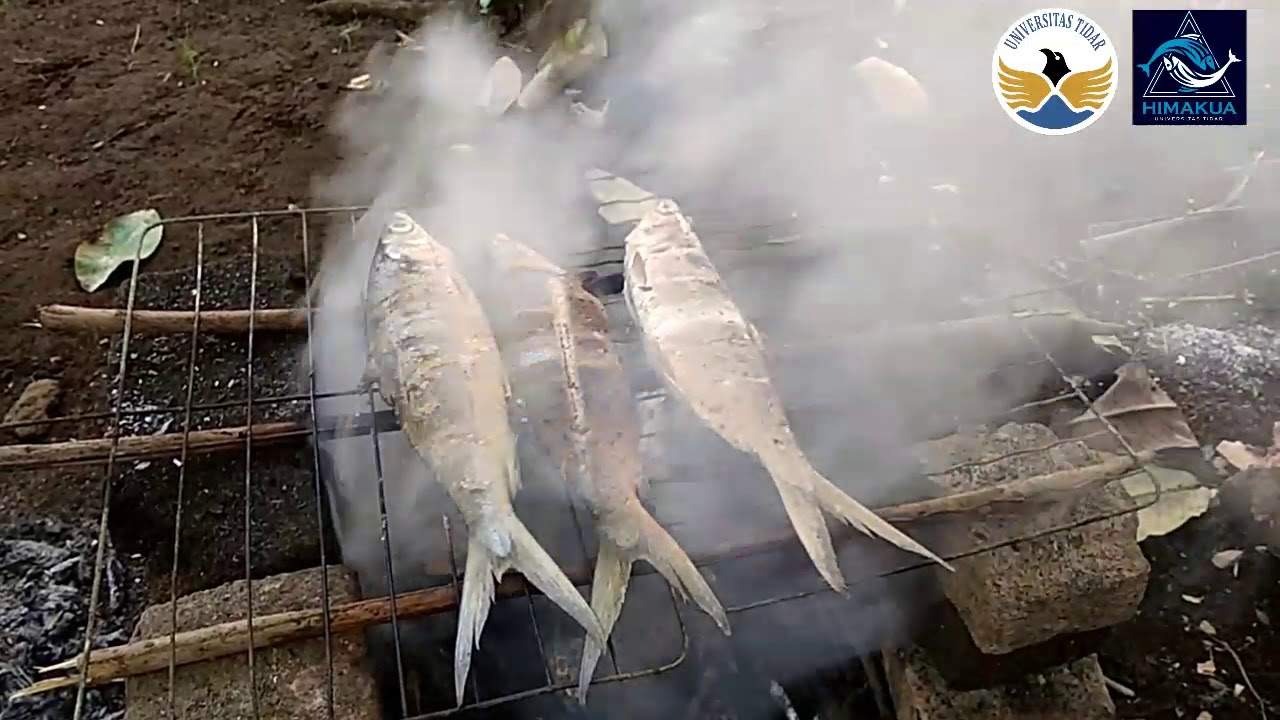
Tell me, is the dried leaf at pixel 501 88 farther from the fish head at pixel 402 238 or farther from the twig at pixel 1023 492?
the twig at pixel 1023 492

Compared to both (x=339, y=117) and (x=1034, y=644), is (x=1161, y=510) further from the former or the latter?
(x=339, y=117)

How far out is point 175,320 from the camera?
2713mm

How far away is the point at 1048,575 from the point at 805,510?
2.03ft

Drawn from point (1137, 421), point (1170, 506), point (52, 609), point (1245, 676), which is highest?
point (52, 609)

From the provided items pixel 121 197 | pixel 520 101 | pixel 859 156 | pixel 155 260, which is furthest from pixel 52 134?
pixel 859 156

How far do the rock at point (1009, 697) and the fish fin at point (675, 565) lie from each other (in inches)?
29.1

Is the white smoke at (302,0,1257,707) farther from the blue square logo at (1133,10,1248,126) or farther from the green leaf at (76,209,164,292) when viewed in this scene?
the green leaf at (76,209,164,292)

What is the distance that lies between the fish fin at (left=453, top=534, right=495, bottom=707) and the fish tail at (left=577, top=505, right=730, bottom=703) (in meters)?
0.20

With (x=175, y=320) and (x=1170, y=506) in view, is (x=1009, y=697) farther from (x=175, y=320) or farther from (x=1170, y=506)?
(x=175, y=320)

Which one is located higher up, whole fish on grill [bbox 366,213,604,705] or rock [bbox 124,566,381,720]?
whole fish on grill [bbox 366,213,604,705]

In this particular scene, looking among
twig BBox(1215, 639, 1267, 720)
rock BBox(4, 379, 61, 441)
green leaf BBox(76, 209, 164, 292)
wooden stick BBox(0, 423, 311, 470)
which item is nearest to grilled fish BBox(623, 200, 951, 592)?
wooden stick BBox(0, 423, 311, 470)

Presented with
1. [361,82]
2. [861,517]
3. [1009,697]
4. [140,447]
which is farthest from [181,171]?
[1009,697]

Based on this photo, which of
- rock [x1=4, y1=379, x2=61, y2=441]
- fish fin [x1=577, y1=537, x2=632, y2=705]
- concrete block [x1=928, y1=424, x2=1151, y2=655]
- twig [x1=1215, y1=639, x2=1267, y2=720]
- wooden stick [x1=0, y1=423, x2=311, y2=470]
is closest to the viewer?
fish fin [x1=577, y1=537, x2=632, y2=705]

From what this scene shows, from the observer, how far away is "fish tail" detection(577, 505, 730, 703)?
1818 mm
